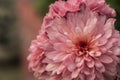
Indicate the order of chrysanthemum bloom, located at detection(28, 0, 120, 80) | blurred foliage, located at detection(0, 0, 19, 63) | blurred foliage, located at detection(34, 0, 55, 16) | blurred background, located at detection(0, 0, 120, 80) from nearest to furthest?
chrysanthemum bloom, located at detection(28, 0, 120, 80)
blurred foliage, located at detection(34, 0, 55, 16)
blurred background, located at detection(0, 0, 120, 80)
blurred foliage, located at detection(0, 0, 19, 63)

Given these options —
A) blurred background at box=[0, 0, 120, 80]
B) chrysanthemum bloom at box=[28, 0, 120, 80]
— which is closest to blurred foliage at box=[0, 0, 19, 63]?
blurred background at box=[0, 0, 120, 80]

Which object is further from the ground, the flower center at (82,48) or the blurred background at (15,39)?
the blurred background at (15,39)

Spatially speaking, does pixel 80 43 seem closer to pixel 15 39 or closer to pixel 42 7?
pixel 42 7

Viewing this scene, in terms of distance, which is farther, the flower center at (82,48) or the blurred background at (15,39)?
the blurred background at (15,39)

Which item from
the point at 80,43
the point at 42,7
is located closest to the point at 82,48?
the point at 80,43

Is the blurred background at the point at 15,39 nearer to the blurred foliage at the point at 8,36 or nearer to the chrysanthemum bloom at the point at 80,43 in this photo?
the blurred foliage at the point at 8,36

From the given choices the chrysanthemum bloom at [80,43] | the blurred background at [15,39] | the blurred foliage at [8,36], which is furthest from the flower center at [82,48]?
the blurred foliage at [8,36]

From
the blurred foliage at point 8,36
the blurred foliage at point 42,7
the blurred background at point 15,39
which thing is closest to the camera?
the blurred foliage at point 42,7

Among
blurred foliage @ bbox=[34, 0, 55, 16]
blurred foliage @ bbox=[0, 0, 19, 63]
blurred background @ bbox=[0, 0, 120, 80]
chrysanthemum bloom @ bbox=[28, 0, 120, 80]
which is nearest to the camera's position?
chrysanthemum bloom @ bbox=[28, 0, 120, 80]

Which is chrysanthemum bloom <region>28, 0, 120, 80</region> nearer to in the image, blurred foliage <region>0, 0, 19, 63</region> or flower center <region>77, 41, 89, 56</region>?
flower center <region>77, 41, 89, 56</region>
